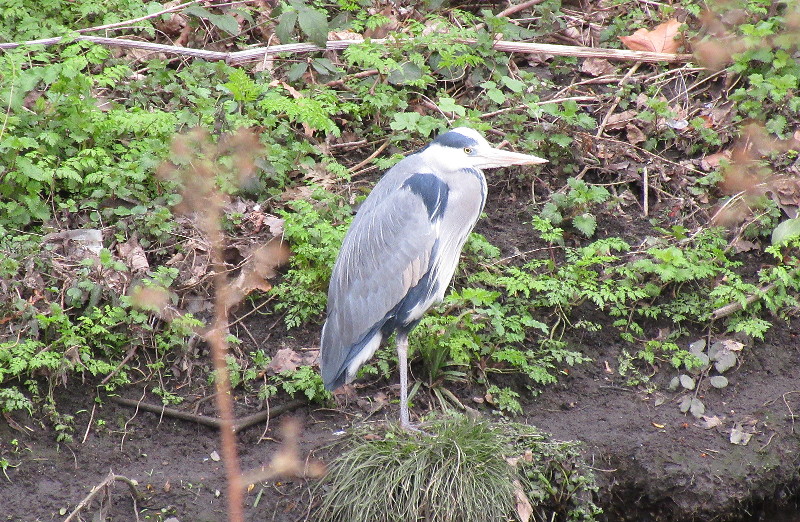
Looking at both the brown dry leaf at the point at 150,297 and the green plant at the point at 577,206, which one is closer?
the brown dry leaf at the point at 150,297

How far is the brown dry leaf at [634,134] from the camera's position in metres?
5.93

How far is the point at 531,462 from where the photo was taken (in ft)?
13.0

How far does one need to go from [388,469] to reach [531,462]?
0.67 metres

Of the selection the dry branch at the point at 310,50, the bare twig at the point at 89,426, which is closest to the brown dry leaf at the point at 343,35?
the dry branch at the point at 310,50

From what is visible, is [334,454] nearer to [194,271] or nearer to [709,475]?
[194,271]

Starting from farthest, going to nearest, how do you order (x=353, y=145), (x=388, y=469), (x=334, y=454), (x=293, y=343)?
(x=353, y=145)
(x=293, y=343)
(x=334, y=454)
(x=388, y=469)

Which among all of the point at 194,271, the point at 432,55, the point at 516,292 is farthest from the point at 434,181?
the point at 432,55

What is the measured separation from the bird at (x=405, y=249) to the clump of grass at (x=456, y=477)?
0.27 metres

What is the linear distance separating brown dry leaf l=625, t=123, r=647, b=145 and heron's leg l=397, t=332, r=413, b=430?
103 inches

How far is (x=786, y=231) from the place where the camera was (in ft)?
16.6

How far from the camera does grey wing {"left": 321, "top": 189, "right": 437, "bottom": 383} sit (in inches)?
160

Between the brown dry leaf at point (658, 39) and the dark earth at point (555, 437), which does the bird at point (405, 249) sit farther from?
the brown dry leaf at point (658, 39)

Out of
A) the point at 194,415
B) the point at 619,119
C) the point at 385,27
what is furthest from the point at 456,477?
the point at 385,27

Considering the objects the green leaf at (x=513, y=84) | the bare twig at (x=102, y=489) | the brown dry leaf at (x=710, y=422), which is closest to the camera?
the bare twig at (x=102, y=489)
